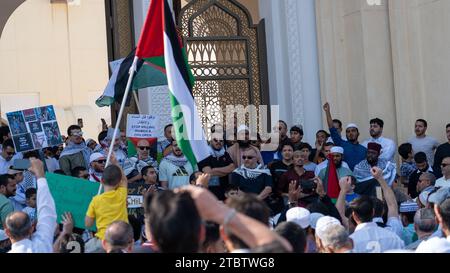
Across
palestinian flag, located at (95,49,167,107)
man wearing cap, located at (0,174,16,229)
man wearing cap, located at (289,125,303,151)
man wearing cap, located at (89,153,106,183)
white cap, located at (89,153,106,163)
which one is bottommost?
man wearing cap, located at (0,174,16,229)

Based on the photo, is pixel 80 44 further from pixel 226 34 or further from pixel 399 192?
pixel 399 192

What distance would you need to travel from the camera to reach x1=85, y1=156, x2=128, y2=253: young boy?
901 centimetres

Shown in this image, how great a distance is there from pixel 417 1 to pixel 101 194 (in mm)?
6788

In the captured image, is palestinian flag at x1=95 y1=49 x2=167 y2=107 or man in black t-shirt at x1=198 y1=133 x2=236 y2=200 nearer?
palestinian flag at x1=95 y1=49 x2=167 y2=107

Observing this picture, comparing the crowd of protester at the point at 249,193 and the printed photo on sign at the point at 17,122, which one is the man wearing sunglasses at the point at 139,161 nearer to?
the crowd of protester at the point at 249,193

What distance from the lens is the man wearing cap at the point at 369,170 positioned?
39.8 ft

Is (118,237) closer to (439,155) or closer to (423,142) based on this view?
(439,155)

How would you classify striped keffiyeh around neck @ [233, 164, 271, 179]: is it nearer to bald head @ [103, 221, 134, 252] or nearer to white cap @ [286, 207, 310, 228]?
white cap @ [286, 207, 310, 228]

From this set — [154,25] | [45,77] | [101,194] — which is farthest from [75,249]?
[45,77]

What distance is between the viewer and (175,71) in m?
9.48

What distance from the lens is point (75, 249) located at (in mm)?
9320

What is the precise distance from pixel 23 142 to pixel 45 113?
0.42 metres

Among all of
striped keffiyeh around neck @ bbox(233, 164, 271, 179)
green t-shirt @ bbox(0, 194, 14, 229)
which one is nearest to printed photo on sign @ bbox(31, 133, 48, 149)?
green t-shirt @ bbox(0, 194, 14, 229)

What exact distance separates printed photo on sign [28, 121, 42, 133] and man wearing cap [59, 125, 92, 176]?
0.69 metres
